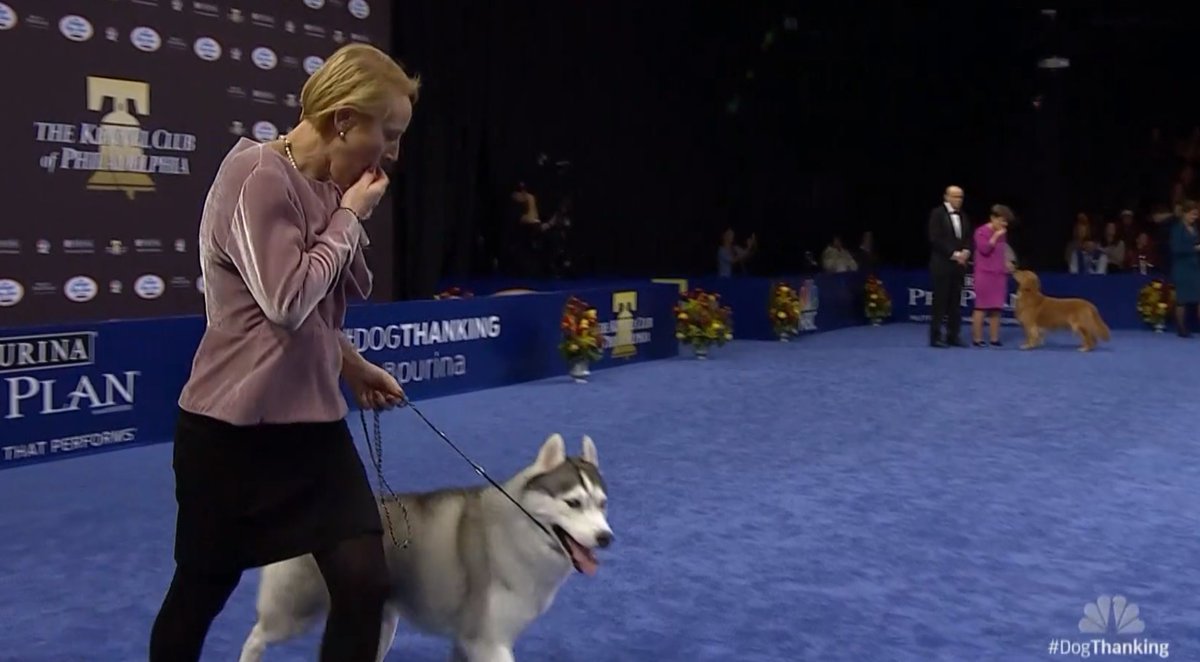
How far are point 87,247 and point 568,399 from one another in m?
3.86

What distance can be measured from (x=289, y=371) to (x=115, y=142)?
320 inches

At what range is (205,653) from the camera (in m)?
3.82

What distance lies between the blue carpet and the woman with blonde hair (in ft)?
5.19

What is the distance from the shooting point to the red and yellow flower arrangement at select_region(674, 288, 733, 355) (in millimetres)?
13125

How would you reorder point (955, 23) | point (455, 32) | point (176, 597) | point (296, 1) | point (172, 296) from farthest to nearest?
point (955, 23) → point (455, 32) → point (296, 1) → point (172, 296) → point (176, 597)

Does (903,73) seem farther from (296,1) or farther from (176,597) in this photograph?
(176,597)

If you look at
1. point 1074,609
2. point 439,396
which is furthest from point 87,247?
point 1074,609

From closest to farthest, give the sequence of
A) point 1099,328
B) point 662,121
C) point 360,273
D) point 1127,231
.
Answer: point 360,273 < point 1099,328 < point 662,121 < point 1127,231

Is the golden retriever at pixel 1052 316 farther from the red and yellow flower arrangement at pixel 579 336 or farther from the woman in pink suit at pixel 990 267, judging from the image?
the red and yellow flower arrangement at pixel 579 336

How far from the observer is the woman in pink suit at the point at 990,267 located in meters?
14.3

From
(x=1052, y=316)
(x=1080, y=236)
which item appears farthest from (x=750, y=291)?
(x=1080, y=236)

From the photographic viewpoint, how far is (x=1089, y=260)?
1984cm

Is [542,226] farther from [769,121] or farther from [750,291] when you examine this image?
[769,121]

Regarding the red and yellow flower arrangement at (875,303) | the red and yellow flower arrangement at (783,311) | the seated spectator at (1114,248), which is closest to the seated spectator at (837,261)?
the red and yellow flower arrangement at (875,303)
